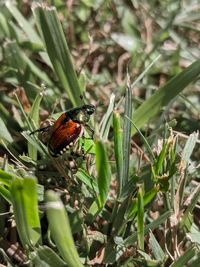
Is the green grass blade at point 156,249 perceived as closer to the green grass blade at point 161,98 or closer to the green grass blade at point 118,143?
the green grass blade at point 118,143

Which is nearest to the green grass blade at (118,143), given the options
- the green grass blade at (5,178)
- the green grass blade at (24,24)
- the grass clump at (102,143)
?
the grass clump at (102,143)

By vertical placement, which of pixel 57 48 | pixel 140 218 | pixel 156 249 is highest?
pixel 57 48

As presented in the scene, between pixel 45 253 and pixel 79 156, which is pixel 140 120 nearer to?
pixel 79 156

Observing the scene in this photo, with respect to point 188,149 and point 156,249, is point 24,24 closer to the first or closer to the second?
point 188,149

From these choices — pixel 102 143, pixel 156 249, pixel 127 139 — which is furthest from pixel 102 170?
pixel 156 249

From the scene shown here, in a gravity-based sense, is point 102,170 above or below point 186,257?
above

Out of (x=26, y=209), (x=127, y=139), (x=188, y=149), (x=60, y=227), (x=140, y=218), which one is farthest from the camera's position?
(x=188, y=149)
